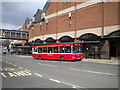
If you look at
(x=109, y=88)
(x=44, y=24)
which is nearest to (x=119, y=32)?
(x=109, y=88)

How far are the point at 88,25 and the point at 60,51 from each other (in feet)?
32.9

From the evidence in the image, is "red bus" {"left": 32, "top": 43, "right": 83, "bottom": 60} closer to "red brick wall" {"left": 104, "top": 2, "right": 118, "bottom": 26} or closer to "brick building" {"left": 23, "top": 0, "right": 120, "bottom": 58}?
"brick building" {"left": 23, "top": 0, "right": 120, "bottom": 58}

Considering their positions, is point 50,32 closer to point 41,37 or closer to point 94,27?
point 41,37

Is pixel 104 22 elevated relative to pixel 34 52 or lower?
elevated

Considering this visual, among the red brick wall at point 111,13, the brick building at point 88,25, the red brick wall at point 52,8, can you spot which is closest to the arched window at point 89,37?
the brick building at point 88,25

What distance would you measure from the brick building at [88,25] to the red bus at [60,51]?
23.1 feet

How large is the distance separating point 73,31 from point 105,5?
9.44 meters

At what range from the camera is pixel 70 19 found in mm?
33344

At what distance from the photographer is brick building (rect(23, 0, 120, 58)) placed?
976 inches

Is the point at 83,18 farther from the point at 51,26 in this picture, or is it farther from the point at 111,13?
the point at 51,26

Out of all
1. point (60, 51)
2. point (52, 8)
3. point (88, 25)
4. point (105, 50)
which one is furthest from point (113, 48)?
point (52, 8)

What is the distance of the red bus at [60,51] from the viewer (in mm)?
20503

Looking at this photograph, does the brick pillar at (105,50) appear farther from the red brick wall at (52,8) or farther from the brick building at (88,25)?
the red brick wall at (52,8)

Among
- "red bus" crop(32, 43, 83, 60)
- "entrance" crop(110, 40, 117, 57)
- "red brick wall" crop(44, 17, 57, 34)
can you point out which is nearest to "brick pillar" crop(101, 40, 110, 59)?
"entrance" crop(110, 40, 117, 57)
